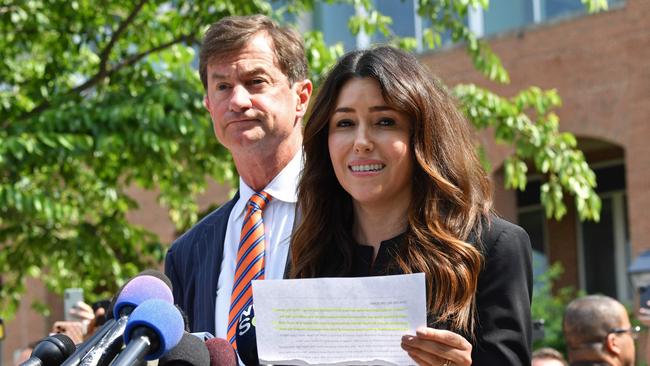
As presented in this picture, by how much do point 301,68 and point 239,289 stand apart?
1093 mm

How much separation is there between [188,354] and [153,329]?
146 millimetres

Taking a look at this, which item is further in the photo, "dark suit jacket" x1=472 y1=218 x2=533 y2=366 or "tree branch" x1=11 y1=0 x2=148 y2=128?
"tree branch" x1=11 y1=0 x2=148 y2=128

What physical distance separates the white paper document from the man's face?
1.41m

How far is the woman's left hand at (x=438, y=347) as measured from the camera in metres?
2.75

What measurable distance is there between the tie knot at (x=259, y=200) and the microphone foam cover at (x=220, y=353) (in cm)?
171

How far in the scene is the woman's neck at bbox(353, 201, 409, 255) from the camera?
3.24 meters

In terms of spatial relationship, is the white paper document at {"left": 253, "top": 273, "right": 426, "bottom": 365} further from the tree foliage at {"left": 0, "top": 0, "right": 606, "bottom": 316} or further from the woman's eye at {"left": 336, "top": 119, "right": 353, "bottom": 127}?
the tree foliage at {"left": 0, "top": 0, "right": 606, "bottom": 316}

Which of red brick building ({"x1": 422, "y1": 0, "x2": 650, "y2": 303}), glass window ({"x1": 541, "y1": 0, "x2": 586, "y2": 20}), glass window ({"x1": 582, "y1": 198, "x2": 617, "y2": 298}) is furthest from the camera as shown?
glass window ({"x1": 582, "y1": 198, "x2": 617, "y2": 298})

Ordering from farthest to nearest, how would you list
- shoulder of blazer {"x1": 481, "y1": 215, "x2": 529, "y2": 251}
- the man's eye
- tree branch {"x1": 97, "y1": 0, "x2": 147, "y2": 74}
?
tree branch {"x1": 97, "y1": 0, "x2": 147, "y2": 74}, the man's eye, shoulder of blazer {"x1": 481, "y1": 215, "x2": 529, "y2": 251}

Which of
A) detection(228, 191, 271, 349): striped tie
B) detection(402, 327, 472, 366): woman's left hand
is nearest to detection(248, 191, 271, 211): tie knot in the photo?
detection(228, 191, 271, 349): striped tie

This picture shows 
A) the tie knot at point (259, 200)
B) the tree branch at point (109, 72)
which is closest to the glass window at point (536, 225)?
the tree branch at point (109, 72)

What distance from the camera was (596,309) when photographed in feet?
20.6

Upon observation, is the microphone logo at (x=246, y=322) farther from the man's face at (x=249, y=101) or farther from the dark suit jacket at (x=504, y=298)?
the man's face at (x=249, y=101)

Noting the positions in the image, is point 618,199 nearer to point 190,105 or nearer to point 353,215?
point 190,105
